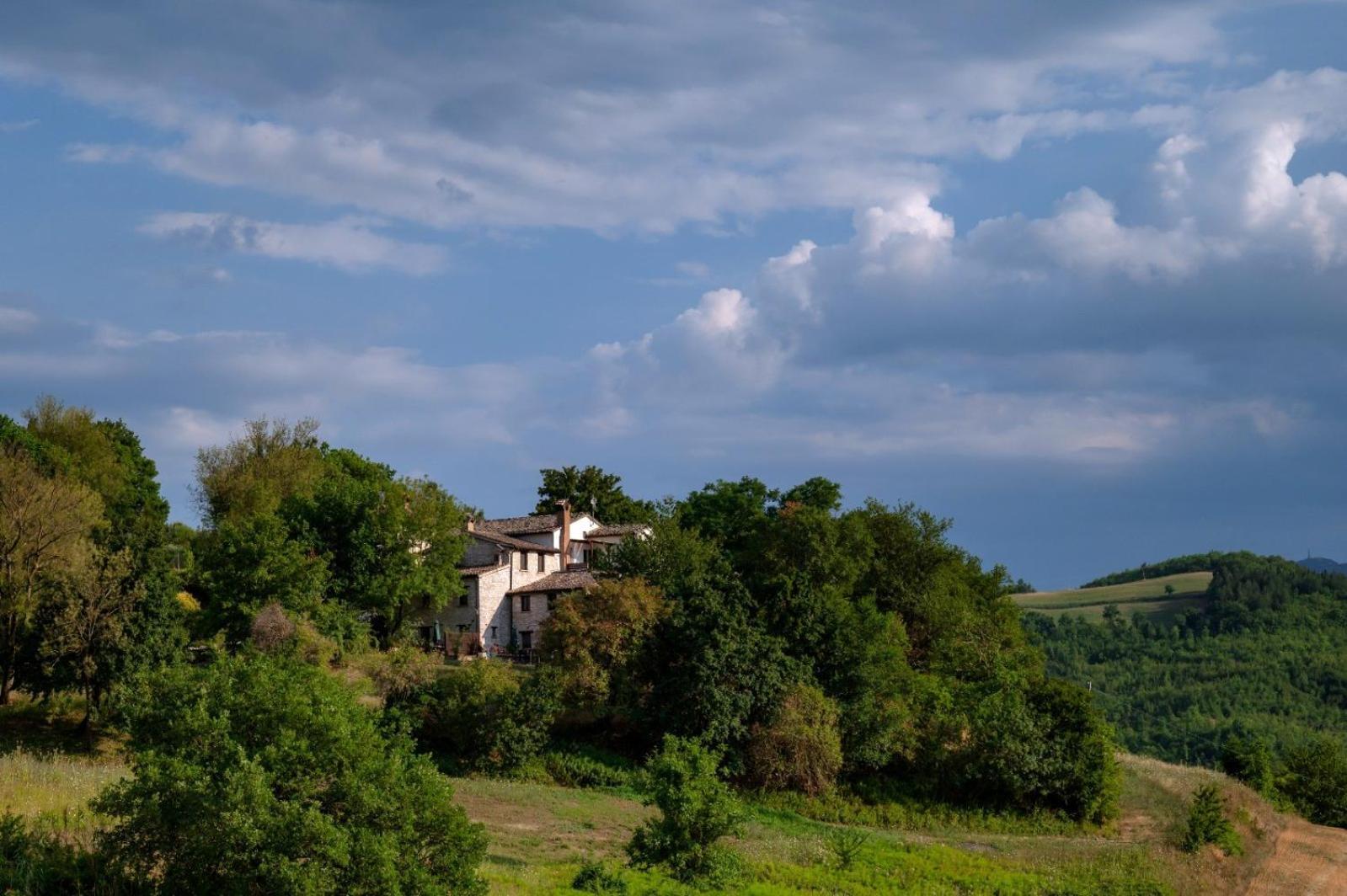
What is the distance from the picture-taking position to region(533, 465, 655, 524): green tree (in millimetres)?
124312

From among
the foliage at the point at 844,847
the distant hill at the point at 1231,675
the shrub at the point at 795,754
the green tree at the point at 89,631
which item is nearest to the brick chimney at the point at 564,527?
the shrub at the point at 795,754

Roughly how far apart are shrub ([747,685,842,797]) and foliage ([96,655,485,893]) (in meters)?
35.6

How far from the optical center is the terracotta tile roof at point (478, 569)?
88938 mm

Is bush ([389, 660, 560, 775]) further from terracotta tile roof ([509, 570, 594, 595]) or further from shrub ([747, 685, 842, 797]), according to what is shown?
terracotta tile roof ([509, 570, 594, 595])

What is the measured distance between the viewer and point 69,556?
59.6m

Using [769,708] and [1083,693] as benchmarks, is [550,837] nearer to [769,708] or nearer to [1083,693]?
[769,708]

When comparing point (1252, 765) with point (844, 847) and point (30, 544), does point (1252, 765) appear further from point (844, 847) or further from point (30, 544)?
point (30, 544)

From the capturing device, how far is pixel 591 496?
126938 mm

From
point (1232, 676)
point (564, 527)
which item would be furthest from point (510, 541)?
point (1232, 676)

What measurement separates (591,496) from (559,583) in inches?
1507

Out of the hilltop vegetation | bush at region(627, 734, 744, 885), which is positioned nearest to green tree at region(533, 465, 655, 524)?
the hilltop vegetation

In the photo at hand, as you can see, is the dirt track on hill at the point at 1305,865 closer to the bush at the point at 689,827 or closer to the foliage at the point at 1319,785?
the foliage at the point at 1319,785

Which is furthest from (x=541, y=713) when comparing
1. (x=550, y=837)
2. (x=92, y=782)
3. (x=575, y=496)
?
(x=575, y=496)

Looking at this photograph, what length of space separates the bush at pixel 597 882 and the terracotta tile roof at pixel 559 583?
172 feet
